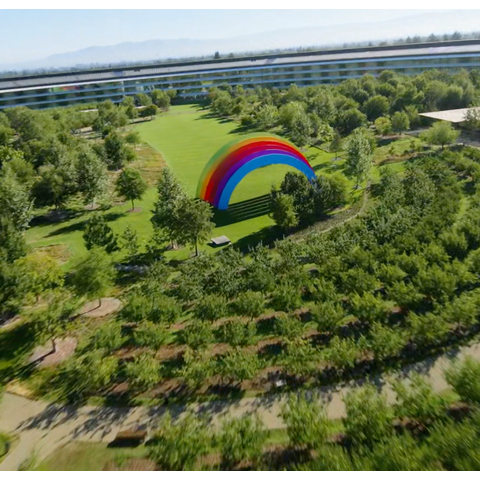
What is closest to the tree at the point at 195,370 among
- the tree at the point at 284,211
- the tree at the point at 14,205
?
the tree at the point at 284,211

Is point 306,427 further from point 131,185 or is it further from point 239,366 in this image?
point 131,185

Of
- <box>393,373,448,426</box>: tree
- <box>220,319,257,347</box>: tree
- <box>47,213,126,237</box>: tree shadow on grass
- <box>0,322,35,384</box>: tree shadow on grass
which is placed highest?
<box>393,373,448,426</box>: tree

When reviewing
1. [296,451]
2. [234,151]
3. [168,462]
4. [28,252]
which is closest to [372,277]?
[296,451]

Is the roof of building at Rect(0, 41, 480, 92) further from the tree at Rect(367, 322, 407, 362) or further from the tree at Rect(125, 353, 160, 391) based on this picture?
the tree at Rect(125, 353, 160, 391)

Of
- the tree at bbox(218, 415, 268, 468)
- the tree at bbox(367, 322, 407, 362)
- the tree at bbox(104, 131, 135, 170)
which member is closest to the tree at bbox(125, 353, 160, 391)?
the tree at bbox(218, 415, 268, 468)

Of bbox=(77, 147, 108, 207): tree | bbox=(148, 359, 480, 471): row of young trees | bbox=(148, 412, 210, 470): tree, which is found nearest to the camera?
bbox=(148, 359, 480, 471): row of young trees

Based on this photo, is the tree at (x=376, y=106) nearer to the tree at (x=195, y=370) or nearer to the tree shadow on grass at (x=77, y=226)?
the tree shadow on grass at (x=77, y=226)
